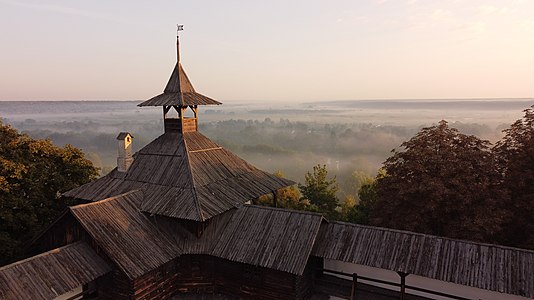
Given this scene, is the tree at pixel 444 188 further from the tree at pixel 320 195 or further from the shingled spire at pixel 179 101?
the tree at pixel 320 195

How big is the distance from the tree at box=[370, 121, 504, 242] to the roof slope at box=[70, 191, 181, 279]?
14757 millimetres

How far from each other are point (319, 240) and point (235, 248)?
420 cm

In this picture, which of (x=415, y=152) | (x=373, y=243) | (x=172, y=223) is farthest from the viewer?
(x=415, y=152)

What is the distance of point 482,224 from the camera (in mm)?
19188

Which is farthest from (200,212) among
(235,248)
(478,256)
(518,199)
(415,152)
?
(518,199)

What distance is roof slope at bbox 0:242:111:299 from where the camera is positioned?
1232cm

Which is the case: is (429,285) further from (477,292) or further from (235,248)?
(235,248)

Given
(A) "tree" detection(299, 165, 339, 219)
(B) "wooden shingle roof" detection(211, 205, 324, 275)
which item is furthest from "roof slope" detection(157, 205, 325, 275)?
(A) "tree" detection(299, 165, 339, 219)

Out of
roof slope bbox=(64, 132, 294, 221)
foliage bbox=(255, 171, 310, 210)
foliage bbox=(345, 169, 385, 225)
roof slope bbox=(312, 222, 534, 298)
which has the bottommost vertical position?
foliage bbox=(255, 171, 310, 210)

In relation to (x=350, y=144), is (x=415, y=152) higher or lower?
higher

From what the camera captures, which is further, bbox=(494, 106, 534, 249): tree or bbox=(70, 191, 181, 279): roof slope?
bbox=(494, 106, 534, 249): tree

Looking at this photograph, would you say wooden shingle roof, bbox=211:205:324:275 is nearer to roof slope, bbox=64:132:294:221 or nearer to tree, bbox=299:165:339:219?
roof slope, bbox=64:132:294:221

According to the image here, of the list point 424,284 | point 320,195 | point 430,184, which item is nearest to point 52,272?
point 424,284

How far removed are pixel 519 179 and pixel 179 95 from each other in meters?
21.5
